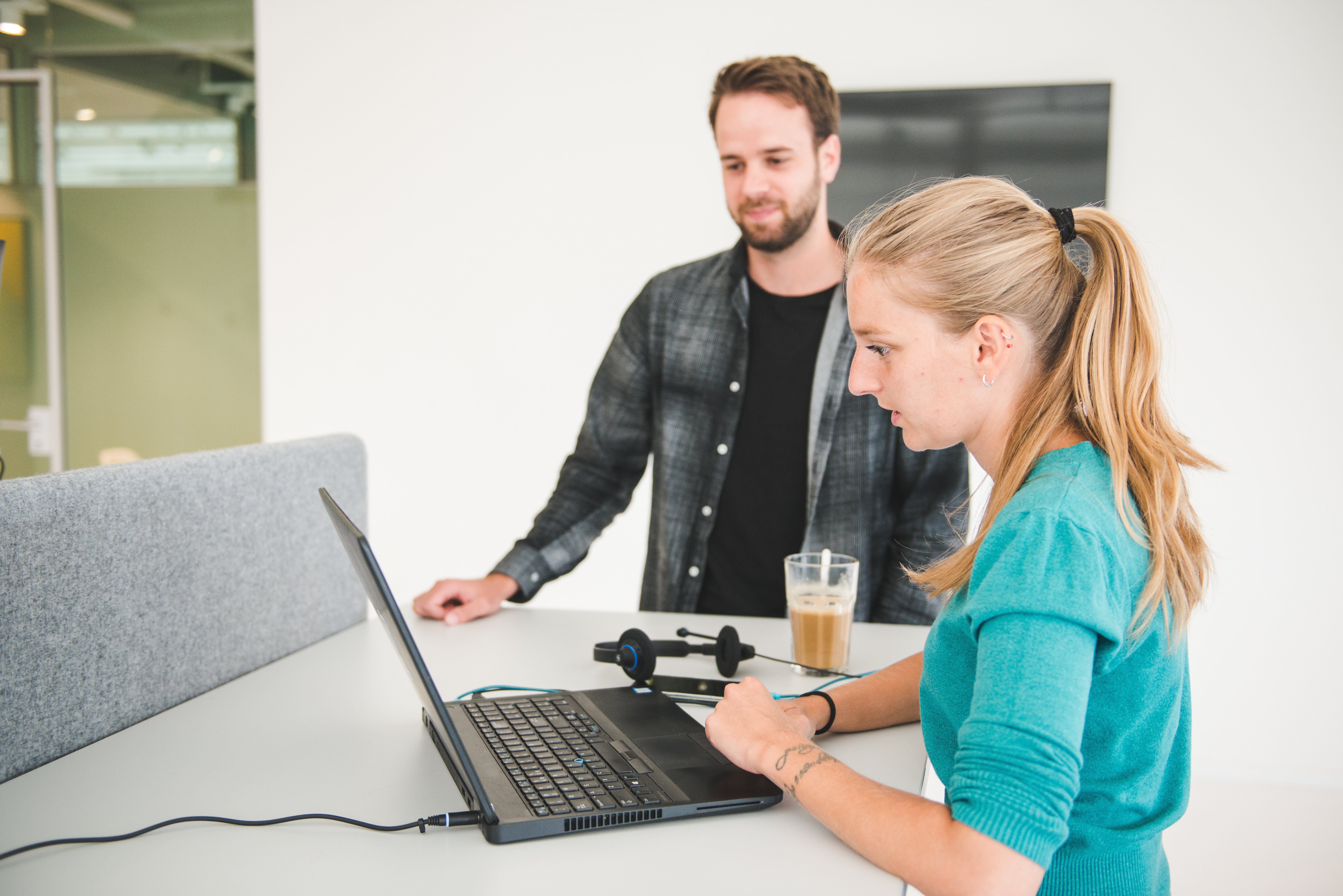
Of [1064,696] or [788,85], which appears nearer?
[1064,696]

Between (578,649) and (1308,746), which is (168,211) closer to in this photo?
(578,649)

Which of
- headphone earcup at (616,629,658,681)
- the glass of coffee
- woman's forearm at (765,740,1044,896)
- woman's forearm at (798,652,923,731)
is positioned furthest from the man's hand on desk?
woman's forearm at (765,740,1044,896)

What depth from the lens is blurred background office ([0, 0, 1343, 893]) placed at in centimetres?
261

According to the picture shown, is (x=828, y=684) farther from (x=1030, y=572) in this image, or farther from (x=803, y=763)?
(x=1030, y=572)

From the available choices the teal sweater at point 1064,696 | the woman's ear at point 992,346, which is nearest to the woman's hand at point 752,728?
the teal sweater at point 1064,696

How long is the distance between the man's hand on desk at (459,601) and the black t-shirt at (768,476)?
432mm

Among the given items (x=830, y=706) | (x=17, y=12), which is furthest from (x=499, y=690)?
(x=17, y=12)

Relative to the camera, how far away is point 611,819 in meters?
0.77

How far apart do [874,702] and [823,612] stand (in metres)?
0.18

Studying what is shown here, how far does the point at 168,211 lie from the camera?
3.34m

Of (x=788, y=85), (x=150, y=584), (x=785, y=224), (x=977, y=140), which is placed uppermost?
(x=977, y=140)

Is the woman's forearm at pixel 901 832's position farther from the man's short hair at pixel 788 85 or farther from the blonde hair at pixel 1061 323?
the man's short hair at pixel 788 85

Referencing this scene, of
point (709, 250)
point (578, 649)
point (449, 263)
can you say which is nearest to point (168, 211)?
point (449, 263)

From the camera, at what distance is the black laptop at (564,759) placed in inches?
29.6
